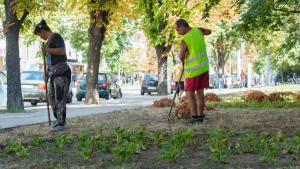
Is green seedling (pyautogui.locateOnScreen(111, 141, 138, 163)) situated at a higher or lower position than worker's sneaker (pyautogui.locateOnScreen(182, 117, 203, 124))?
lower

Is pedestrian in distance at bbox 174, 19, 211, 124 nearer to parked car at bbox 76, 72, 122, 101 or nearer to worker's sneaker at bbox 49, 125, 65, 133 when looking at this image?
worker's sneaker at bbox 49, 125, 65, 133

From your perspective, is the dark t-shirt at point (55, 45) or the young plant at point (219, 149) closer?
the young plant at point (219, 149)

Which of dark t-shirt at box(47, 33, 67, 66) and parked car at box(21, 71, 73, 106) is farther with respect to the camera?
parked car at box(21, 71, 73, 106)

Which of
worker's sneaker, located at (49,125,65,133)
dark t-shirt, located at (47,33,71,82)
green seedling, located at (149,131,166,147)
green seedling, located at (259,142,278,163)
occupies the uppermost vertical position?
dark t-shirt, located at (47,33,71,82)

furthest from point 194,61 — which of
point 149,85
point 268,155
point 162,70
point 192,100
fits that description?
point 149,85

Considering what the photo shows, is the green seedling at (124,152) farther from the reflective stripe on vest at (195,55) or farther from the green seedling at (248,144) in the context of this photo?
the reflective stripe on vest at (195,55)

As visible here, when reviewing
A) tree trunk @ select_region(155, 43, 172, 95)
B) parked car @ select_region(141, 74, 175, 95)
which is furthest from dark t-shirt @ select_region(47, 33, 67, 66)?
parked car @ select_region(141, 74, 175, 95)

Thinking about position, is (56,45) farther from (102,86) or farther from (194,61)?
(102,86)

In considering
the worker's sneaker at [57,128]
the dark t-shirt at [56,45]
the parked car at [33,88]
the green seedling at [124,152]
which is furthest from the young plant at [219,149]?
the parked car at [33,88]

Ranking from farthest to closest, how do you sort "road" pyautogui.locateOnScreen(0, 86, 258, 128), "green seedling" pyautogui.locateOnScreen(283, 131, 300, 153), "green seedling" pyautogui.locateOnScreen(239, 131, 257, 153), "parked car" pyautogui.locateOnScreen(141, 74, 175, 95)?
1. "parked car" pyautogui.locateOnScreen(141, 74, 175, 95)
2. "road" pyautogui.locateOnScreen(0, 86, 258, 128)
3. "green seedling" pyautogui.locateOnScreen(239, 131, 257, 153)
4. "green seedling" pyautogui.locateOnScreen(283, 131, 300, 153)

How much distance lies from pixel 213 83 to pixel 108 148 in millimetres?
45384

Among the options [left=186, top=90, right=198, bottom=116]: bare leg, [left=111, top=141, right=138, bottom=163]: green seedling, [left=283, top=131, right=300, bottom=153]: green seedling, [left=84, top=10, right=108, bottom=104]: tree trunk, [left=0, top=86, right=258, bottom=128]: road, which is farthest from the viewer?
[left=84, top=10, right=108, bottom=104]: tree trunk

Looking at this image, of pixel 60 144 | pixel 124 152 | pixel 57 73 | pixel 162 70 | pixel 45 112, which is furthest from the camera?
pixel 162 70

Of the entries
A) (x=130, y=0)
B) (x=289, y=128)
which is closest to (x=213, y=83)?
(x=130, y=0)
